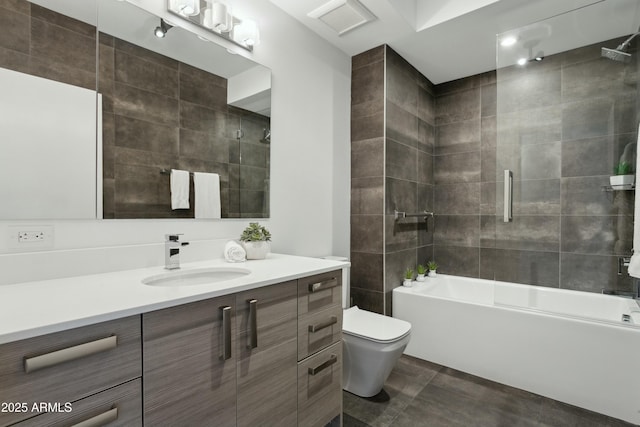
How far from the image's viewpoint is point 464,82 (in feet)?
10.6

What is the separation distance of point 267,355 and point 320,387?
16.8 inches

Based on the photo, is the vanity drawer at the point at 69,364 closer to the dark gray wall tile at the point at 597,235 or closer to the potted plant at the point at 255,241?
the potted plant at the point at 255,241

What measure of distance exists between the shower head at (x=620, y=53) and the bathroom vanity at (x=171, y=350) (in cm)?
257

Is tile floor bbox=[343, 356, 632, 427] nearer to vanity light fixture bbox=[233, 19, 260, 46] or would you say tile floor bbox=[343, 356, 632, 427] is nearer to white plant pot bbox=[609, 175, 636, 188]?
white plant pot bbox=[609, 175, 636, 188]

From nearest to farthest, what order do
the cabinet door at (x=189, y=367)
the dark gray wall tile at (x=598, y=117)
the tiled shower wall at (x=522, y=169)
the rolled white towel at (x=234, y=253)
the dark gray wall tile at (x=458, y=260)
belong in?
the cabinet door at (x=189, y=367) → the rolled white towel at (x=234, y=253) → the dark gray wall tile at (x=598, y=117) → the tiled shower wall at (x=522, y=169) → the dark gray wall tile at (x=458, y=260)

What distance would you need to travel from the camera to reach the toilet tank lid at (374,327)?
1869 mm

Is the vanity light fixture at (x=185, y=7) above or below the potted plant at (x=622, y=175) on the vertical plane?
above

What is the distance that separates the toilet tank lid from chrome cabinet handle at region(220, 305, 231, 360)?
1024mm

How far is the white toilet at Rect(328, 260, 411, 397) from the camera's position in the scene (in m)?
1.85

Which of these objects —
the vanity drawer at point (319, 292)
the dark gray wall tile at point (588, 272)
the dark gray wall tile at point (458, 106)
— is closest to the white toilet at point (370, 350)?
the vanity drawer at point (319, 292)

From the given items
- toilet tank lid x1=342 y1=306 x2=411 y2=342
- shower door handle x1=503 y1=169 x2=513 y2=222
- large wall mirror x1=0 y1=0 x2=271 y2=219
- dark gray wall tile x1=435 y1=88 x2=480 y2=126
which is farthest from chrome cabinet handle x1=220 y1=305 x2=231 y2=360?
dark gray wall tile x1=435 y1=88 x2=480 y2=126

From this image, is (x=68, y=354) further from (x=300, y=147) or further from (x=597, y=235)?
(x=597, y=235)

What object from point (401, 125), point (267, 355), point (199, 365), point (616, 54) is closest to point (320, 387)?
point (267, 355)

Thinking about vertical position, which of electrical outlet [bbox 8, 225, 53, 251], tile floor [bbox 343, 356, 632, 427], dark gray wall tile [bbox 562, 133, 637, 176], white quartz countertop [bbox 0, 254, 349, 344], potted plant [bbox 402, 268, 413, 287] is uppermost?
dark gray wall tile [bbox 562, 133, 637, 176]
